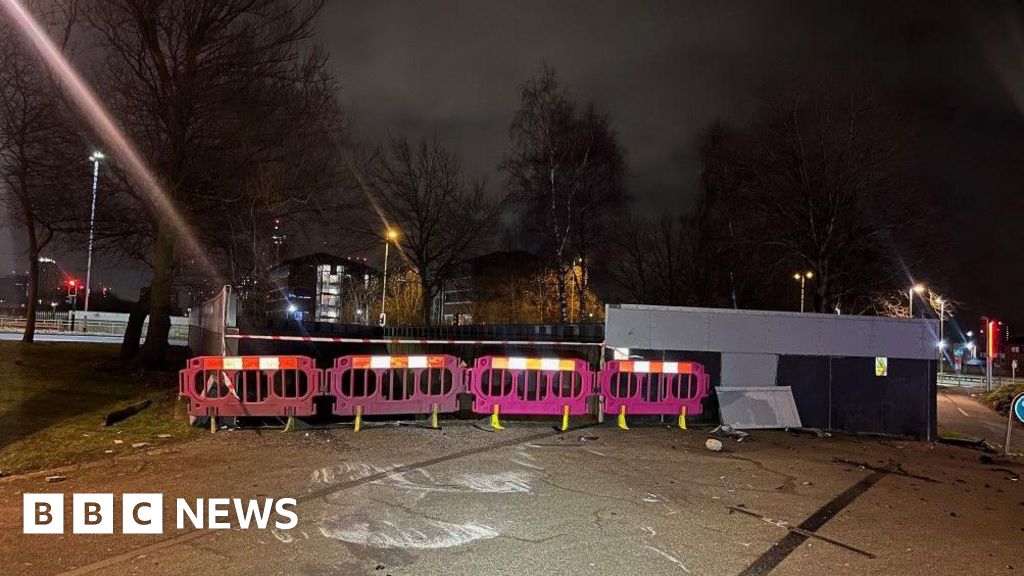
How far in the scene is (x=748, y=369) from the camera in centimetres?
1162

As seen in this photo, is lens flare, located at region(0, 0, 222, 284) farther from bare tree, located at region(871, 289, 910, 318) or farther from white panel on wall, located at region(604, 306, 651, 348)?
bare tree, located at region(871, 289, 910, 318)

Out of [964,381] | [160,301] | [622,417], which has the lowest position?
[964,381]

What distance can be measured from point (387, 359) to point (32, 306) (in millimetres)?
22863

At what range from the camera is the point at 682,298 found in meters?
37.3

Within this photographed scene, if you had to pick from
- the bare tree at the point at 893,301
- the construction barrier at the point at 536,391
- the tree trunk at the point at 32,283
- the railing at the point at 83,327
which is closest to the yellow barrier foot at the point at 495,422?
the construction barrier at the point at 536,391

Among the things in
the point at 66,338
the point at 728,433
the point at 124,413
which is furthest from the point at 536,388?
the point at 66,338

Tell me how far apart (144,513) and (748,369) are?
31.8 ft

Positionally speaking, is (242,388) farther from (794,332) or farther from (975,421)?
(975,421)

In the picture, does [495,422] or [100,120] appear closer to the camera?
[495,422]

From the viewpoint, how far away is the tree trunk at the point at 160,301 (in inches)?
659

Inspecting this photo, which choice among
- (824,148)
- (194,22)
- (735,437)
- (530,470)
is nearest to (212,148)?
(194,22)

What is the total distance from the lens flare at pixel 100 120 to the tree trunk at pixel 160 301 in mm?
691

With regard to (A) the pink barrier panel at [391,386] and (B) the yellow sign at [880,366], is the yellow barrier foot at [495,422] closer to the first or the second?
(A) the pink barrier panel at [391,386]

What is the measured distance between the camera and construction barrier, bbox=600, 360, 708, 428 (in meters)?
10.7
